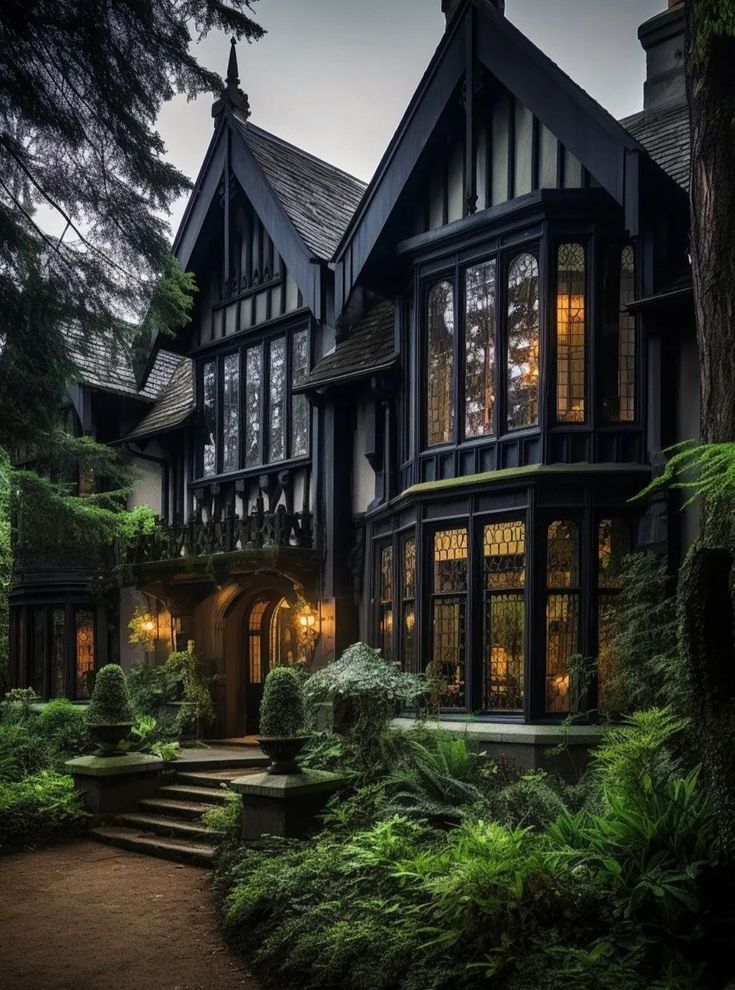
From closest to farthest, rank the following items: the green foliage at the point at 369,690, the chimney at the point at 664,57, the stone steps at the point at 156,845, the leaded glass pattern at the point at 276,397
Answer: the stone steps at the point at 156,845
the green foliage at the point at 369,690
the chimney at the point at 664,57
the leaded glass pattern at the point at 276,397

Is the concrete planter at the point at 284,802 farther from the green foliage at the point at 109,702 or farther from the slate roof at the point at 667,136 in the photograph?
the slate roof at the point at 667,136

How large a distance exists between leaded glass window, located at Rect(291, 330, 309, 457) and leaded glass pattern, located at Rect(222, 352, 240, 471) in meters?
1.57

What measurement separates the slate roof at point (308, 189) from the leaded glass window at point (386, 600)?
16.0ft

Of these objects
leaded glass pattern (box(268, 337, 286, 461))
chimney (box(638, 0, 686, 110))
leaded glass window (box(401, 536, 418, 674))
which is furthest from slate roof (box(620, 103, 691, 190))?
leaded glass pattern (box(268, 337, 286, 461))

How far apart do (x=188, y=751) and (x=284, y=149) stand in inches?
458

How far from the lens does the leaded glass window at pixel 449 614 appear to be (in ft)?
43.0

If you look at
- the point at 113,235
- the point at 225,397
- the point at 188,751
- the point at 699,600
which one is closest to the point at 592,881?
the point at 699,600

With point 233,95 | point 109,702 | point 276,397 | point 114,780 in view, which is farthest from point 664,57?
point 114,780

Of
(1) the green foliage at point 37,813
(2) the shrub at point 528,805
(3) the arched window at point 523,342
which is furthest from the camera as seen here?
(3) the arched window at point 523,342

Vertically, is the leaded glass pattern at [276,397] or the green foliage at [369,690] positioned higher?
the leaded glass pattern at [276,397]

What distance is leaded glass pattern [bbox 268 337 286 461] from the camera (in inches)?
685

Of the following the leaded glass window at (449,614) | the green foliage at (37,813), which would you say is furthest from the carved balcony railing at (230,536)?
the green foliage at (37,813)

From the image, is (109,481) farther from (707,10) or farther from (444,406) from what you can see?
(707,10)

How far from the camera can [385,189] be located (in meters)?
14.3
